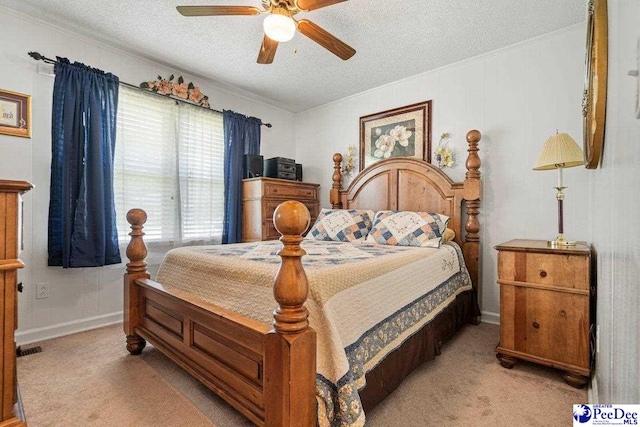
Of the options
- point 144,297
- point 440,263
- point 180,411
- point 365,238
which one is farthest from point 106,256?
point 440,263

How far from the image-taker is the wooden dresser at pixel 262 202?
3480 mm

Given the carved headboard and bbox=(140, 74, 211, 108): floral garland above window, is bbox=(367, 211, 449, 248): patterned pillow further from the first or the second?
bbox=(140, 74, 211, 108): floral garland above window

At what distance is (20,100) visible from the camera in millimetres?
2316

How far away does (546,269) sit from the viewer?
71.2 inches

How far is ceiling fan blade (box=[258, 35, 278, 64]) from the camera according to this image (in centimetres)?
207

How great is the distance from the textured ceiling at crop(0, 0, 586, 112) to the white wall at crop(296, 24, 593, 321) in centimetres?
18

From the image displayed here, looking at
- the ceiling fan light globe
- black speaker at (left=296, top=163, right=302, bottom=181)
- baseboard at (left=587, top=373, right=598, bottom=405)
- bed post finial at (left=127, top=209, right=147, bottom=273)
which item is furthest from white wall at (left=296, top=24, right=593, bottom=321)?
bed post finial at (left=127, top=209, right=147, bottom=273)

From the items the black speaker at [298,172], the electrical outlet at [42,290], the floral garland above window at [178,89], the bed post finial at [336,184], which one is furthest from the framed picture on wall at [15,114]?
the bed post finial at [336,184]

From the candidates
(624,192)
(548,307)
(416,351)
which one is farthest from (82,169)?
(548,307)

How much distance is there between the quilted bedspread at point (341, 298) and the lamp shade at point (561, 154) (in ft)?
3.13

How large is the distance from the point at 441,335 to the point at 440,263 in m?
0.50

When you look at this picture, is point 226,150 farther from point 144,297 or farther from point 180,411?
point 180,411

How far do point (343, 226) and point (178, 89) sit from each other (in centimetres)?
220

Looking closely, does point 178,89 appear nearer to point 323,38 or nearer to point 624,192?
point 323,38
